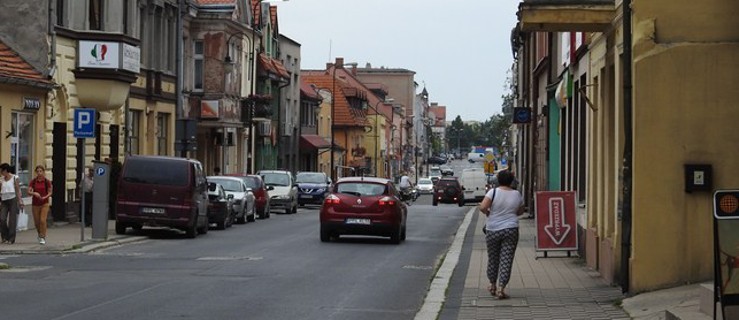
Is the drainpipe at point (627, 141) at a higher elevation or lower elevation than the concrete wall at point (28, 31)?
lower

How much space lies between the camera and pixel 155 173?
29.6 meters

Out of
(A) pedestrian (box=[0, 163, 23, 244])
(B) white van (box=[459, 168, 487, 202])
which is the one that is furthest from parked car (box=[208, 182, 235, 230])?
(B) white van (box=[459, 168, 487, 202])

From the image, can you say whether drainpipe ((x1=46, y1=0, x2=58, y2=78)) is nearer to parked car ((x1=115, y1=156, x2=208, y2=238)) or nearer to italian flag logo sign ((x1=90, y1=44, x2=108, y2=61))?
italian flag logo sign ((x1=90, y1=44, x2=108, y2=61))

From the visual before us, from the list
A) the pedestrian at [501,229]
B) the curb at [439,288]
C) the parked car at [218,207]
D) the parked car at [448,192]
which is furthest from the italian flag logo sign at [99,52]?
the parked car at [448,192]

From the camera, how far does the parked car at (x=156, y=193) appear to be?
96.6 feet

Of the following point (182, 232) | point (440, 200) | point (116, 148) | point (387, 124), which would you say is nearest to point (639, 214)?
point (182, 232)

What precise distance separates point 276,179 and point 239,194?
1216cm

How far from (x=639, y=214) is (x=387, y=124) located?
126 metres

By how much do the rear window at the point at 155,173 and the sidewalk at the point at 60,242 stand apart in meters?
1.30

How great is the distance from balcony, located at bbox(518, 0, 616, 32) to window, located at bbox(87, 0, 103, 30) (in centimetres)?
2121

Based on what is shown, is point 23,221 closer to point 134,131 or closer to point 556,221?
point 134,131

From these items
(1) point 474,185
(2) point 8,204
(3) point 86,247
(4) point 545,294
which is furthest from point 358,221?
(1) point 474,185

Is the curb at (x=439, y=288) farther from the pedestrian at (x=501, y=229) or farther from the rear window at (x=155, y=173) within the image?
the rear window at (x=155, y=173)

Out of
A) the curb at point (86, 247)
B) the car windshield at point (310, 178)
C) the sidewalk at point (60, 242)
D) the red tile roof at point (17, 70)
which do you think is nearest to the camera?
the curb at point (86, 247)
